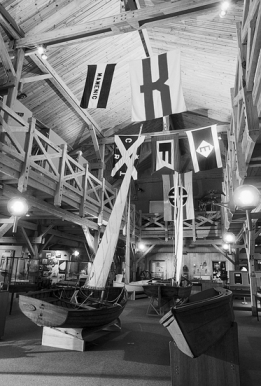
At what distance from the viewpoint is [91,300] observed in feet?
23.6

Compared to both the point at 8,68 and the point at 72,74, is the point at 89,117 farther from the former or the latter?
the point at 8,68

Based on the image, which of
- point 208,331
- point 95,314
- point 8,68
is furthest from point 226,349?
point 8,68

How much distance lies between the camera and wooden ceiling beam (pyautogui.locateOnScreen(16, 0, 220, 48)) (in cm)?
627

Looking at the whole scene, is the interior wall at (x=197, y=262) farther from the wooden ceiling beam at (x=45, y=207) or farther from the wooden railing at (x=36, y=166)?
the wooden railing at (x=36, y=166)

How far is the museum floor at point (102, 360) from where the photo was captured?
393 centimetres

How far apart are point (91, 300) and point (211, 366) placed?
4397mm

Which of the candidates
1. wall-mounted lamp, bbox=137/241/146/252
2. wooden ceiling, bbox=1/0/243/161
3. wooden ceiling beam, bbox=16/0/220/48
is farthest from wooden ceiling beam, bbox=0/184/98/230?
wall-mounted lamp, bbox=137/241/146/252

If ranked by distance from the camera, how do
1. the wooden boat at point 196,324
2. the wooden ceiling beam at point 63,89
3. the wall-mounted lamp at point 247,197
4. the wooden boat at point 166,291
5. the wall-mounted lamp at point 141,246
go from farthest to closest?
the wall-mounted lamp at point 141,246
the wooden boat at point 166,291
the wooden ceiling beam at point 63,89
the wall-mounted lamp at point 247,197
the wooden boat at point 196,324

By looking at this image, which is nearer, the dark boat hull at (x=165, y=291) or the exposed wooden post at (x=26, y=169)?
the exposed wooden post at (x=26, y=169)

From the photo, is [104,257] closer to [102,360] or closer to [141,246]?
[102,360]

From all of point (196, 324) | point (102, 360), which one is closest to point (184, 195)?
Answer: point (102, 360)

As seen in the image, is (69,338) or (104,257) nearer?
(69,338)

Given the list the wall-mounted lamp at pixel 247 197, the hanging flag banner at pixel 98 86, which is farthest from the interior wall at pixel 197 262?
the hanging flag banner at pixel 98 86

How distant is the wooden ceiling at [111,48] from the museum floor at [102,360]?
22.3 ft
